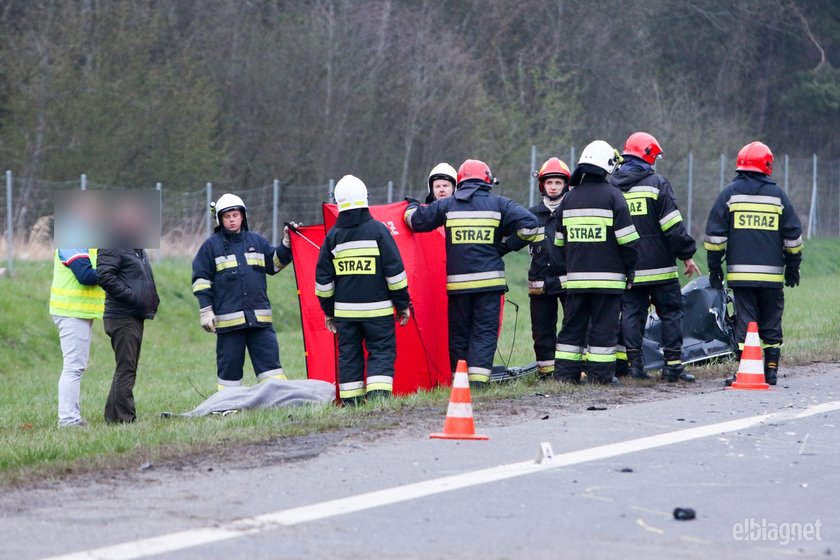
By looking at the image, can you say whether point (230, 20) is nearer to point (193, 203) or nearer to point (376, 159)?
point (376, 159)

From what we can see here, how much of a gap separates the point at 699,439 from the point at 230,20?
93.8ft

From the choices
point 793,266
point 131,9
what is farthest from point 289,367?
point 131,9

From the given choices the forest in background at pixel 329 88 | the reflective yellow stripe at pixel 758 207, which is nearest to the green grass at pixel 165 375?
the reflective yellow stripe at pixel 758 207

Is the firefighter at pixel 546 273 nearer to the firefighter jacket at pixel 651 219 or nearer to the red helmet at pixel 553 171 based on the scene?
the red helmet at pixel 553 171

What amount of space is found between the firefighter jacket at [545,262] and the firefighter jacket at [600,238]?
45 centimetres

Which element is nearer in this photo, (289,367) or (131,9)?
(289,367)

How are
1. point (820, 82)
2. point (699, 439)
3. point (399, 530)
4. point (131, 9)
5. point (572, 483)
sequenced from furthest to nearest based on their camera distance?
point (820, 82) < point (131, 9) < point (699, 439) < point (572, 483) < point (399, 530)

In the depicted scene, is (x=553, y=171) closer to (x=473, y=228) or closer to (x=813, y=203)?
(x=473, y=228)

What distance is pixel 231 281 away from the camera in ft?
34.8

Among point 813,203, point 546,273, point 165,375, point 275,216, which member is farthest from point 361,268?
point 813,203

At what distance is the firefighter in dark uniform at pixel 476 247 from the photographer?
34.8 ft

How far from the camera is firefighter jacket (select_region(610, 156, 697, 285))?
36.9 ft

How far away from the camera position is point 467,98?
35.0 m

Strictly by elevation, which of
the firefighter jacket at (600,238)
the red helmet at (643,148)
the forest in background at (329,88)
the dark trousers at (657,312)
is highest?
the forest in background at (329,88)
